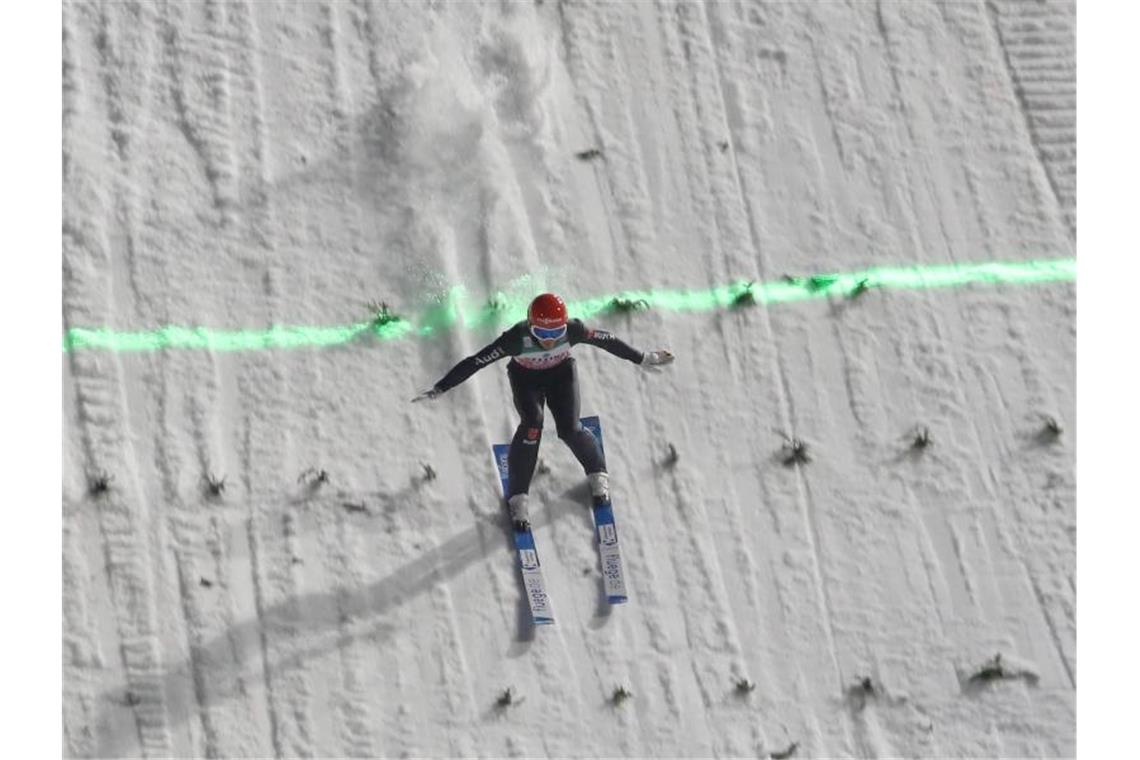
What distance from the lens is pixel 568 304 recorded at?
29.6ft

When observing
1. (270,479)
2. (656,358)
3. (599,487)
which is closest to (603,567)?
(599,487)

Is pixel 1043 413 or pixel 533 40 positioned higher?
pixel 533 40

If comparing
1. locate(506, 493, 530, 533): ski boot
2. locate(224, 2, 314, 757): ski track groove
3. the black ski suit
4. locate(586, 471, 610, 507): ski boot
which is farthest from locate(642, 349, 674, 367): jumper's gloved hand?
locate(224, 2, 314, 757): ski track groove

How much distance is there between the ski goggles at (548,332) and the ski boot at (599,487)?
826 millimetres

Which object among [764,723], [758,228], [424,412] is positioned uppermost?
[758,228]

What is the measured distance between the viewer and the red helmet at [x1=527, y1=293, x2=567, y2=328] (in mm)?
7867

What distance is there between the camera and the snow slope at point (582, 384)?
844 cm

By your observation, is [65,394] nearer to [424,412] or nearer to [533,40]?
[424,412]

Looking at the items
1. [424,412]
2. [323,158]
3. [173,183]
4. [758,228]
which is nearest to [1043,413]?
[758,228]

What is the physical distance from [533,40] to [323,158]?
1337mm

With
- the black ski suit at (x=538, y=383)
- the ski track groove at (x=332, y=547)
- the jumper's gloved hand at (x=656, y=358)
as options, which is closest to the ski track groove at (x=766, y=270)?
the jumper's gloved hand at (x=656, y=358)

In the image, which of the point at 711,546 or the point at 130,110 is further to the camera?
the point at 130,110

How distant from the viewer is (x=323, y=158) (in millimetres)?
9234

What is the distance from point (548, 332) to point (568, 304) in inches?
42.7
